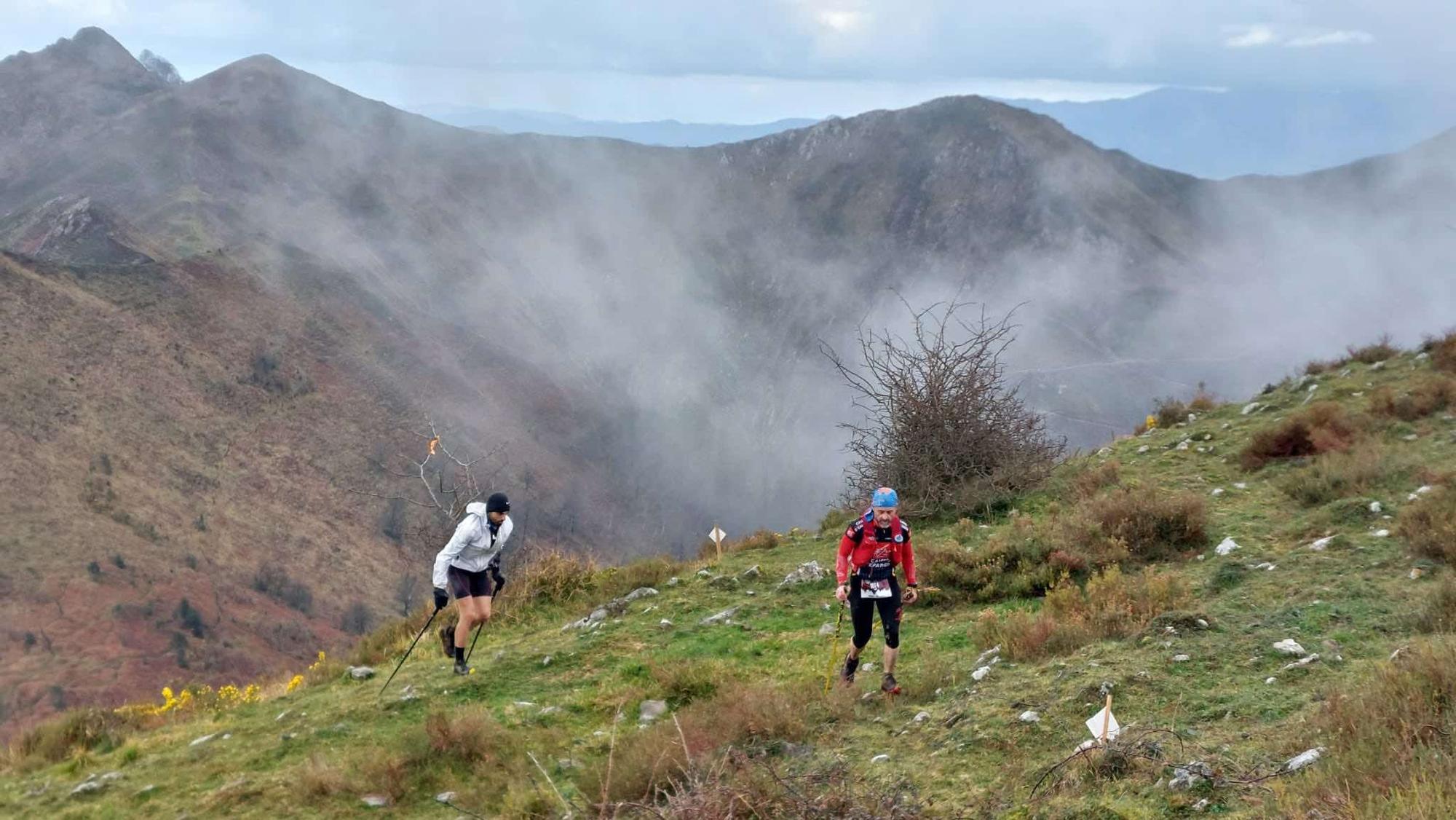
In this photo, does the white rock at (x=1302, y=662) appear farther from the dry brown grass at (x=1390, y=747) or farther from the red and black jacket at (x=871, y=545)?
the red and black jacket at (x=871, y=545)

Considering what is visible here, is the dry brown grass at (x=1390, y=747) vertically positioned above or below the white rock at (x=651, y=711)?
above

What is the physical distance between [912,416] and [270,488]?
43.7 metres

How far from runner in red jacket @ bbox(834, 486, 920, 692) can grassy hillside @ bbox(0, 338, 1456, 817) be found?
0.43 metres

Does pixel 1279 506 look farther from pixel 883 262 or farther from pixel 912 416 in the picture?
pixel 883 262

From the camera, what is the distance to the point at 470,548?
8.56 meters

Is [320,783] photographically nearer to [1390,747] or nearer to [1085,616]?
[1085,616]

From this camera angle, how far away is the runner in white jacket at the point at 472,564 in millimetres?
8516

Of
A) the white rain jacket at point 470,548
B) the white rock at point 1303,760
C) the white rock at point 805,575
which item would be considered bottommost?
the white rock at point 805,575

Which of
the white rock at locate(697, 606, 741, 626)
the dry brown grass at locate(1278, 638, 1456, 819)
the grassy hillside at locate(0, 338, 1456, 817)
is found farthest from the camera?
the white rock at locate(697, 606, 741, 626)

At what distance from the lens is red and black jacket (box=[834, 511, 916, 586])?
7.17 metres

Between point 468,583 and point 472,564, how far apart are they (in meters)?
0.18

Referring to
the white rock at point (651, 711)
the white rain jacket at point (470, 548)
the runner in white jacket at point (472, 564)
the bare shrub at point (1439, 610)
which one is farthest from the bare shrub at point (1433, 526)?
the white rain jacket at point (470, 548)

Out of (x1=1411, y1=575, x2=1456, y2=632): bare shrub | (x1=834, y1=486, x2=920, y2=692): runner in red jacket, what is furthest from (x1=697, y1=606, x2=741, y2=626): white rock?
(x1=1411, y1=575, x2=1456, y2=632): bare shrub

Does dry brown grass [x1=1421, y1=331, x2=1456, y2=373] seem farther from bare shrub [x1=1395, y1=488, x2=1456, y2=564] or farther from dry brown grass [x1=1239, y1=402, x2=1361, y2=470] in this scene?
bare shrub [x1=1395, y1=488, x2=1456, y2=564]
